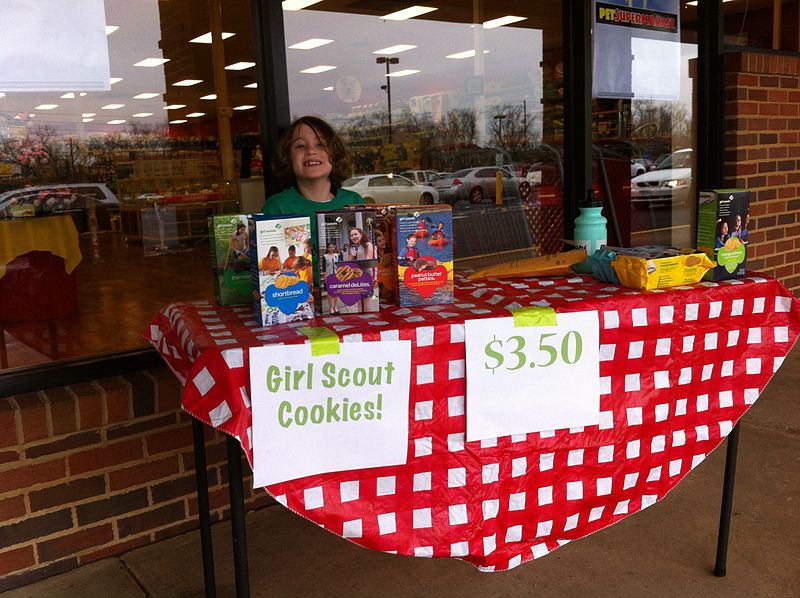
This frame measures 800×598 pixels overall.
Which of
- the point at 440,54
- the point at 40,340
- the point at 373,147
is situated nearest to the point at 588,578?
the point at 40,340

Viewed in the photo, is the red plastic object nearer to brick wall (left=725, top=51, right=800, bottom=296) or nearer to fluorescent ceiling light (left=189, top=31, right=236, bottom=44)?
fluorescent ceiling light (left=189, top=31, right=236, bottom=44)

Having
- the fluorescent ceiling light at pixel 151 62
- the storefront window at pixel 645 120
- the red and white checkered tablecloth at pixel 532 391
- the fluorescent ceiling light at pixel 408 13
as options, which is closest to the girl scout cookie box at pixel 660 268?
the red and white checkered tablecloth at pixel 532 391

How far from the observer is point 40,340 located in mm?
3529

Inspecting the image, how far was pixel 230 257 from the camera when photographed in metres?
2.06

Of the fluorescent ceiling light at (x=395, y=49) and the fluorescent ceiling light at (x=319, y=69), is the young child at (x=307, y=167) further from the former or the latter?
the fluorescent ceiling light at (x=395, y=49)

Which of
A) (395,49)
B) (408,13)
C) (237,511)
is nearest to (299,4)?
(395,49)

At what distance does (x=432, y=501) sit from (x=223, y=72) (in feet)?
14.7

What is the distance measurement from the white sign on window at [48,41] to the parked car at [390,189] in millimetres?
1963

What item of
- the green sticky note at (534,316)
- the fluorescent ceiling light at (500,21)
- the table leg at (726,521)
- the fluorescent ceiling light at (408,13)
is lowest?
the table leg at (726,521)

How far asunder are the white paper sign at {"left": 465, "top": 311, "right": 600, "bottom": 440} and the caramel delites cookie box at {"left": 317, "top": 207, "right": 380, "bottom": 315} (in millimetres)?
294

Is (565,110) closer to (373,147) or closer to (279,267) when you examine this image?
(373,147)

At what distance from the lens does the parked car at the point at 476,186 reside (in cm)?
486

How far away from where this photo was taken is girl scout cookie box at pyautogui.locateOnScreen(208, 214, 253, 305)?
203cm

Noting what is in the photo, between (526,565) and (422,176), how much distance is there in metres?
3.19
